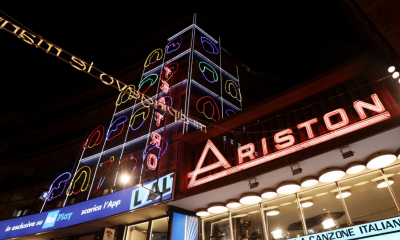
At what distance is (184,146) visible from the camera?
9797 millimetres

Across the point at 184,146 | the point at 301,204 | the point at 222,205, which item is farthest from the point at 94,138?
the point at 301,204

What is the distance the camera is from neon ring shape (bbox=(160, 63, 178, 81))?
44.4ft

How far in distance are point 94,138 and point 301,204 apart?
12.3 m

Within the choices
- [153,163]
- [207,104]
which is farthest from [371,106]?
[207,104]

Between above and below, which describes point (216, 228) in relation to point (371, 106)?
below

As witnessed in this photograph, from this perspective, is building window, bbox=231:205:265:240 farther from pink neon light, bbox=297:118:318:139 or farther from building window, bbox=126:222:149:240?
building window, bbox=126:222:149:240

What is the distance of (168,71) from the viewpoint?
13.6 meters

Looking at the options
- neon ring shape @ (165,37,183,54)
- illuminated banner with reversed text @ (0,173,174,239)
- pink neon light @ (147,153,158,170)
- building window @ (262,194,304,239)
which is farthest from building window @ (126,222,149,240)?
neon ring shape @ (165,37,183,54)

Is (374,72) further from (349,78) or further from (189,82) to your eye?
(189,82)

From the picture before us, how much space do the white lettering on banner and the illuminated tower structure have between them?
550 cm

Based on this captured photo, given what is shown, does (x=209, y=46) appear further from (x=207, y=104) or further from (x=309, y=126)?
(x=309, y=126)

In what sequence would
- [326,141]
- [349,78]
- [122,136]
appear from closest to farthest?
[326,141] < [349,78] < [122,136]

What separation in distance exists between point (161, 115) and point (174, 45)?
5.79 metres

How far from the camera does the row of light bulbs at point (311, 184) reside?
6.47 metres
